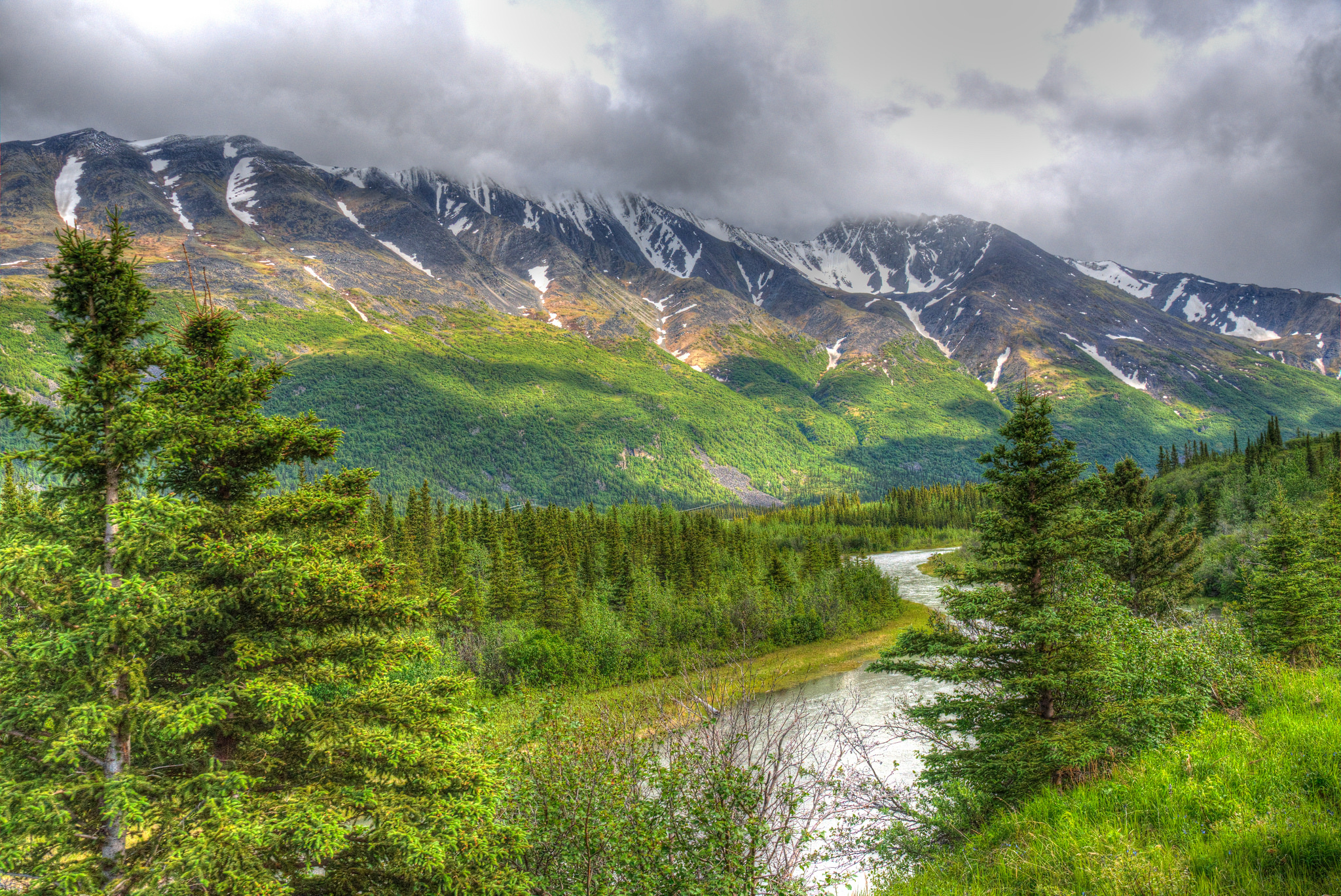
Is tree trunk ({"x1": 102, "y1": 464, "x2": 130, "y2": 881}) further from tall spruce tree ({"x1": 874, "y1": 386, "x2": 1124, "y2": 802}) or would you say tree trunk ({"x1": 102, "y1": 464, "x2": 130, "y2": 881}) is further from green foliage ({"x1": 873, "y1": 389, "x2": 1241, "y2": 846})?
tall spruce tree ({"x1": 874, "y1": 386, "x2": 1124, "y2": 802})

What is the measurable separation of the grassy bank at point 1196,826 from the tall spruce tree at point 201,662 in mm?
7472

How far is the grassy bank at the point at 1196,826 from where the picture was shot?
5.04 metres

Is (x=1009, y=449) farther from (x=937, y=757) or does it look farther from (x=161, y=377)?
(x=161, y=377)

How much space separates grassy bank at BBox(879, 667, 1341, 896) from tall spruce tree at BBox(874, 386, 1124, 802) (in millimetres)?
4793

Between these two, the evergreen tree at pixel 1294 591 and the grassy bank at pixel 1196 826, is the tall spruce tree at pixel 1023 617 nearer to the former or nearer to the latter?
the grassy bank at pixel 1196 826

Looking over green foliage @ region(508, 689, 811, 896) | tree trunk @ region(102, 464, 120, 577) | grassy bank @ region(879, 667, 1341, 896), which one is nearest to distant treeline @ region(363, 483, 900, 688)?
green foliage @ region(508, 689, 811, 896)

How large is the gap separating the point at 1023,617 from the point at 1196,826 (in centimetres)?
946

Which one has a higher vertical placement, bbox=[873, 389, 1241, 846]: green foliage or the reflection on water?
bbox=[873, 389, 1241, 846]: green foliage

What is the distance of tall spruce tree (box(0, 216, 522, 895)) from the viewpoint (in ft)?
26.2

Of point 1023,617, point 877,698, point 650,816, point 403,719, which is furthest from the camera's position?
point 877,698

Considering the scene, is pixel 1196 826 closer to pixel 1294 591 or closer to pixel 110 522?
pixel 110 522

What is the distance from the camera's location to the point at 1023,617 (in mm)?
14742

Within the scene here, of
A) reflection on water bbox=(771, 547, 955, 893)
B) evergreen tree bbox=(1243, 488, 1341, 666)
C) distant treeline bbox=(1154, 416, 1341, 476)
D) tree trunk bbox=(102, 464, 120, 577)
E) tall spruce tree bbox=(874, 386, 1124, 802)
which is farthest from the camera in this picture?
distant treeline bbox=(1154, 416, 1341, 476)

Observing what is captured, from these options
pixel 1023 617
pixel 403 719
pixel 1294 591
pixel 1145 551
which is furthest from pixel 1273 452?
pixel 403 719
